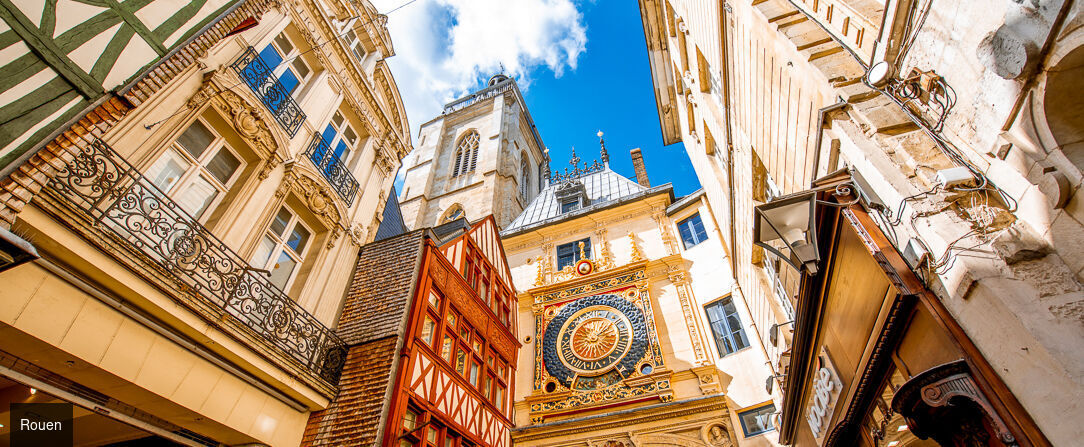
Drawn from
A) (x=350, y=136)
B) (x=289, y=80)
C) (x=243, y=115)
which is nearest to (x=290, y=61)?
(x=289, y=80)

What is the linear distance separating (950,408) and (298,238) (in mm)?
8671

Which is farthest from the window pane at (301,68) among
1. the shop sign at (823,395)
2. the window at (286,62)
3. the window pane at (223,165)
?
the shop sign at (823,395)

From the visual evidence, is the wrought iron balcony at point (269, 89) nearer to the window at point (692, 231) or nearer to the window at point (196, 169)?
the window at point (196, 169)

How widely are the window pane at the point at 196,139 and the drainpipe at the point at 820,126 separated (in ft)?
25.1

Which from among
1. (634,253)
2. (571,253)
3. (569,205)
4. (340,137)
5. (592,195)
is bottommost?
(340,137)

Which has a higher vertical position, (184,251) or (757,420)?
(757,420)

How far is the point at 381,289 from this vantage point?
8.04 metres

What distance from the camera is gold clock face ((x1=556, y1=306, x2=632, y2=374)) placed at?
1392 centimetres

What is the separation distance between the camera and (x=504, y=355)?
10828mm

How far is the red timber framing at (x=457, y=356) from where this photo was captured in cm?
687

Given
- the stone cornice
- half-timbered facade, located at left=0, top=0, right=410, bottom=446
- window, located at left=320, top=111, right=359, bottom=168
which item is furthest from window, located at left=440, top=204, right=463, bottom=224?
half-timbered facade, located at left=0, top=0, right=410, bottom=446

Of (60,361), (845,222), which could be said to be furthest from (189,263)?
(845,222)

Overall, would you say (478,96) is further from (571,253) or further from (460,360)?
(460,360)

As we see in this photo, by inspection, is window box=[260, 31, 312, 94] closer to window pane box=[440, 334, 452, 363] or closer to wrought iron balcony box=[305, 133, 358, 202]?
wrought iron balcony box=[305, 133, 358, 202]
